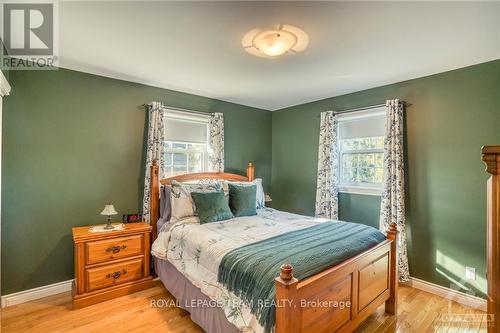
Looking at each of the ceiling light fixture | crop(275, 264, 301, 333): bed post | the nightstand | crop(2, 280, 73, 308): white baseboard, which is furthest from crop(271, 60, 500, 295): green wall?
crop(2, 280, 73, 308): white baseboard

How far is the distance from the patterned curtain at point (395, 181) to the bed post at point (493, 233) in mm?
2175

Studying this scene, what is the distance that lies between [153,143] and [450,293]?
149 inches

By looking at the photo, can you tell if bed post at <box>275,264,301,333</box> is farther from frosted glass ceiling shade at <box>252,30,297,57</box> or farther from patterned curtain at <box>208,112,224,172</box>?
patterned curtain at <box>208,112,224,172</box>

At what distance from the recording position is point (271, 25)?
72.9 inches

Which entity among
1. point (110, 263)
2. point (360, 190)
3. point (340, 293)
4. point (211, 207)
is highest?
point (360, 190)

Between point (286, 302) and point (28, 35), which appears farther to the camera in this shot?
point (28, 35)

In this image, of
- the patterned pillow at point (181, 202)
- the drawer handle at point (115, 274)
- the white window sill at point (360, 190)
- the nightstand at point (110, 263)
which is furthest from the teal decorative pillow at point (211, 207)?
the white window sill at point (360, 190)

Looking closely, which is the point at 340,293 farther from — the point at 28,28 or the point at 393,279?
the point at 28,28

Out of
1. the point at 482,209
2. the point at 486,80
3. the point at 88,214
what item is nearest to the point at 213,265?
the point at 88,214

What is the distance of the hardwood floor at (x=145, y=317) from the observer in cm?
208

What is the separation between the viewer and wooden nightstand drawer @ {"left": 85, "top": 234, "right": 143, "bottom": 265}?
241 cm

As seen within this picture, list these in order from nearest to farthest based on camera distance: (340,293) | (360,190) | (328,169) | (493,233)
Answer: (493,233) → (340,293) → (360,190) → (328,169)

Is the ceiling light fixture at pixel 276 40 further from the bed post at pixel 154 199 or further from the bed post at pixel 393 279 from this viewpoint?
the bed post at pixel 393 279

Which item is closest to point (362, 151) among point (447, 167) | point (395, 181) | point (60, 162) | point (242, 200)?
point (395, 181)
